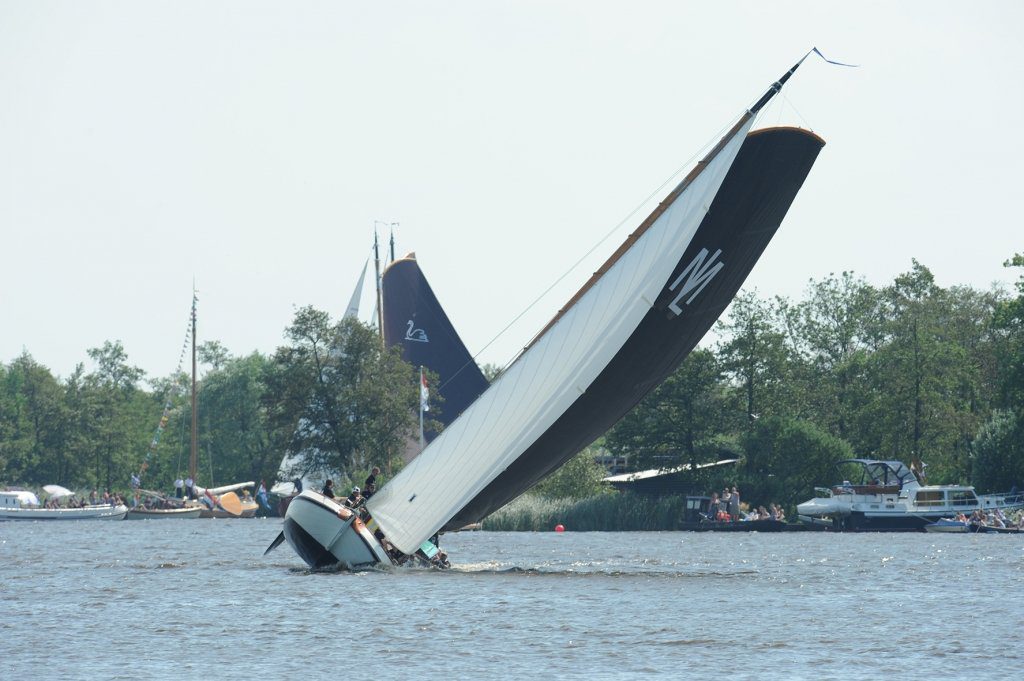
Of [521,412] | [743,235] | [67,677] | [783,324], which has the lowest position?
[67,677]

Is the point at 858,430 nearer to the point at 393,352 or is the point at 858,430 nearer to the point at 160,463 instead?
the point at 393,352

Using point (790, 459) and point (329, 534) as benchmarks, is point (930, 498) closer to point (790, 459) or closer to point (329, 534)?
point (790, 459)

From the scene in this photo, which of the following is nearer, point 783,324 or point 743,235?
point 743,235

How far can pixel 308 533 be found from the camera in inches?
1265

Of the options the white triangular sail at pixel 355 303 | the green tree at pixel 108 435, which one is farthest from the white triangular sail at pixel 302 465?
the green tree at pixel 108 435

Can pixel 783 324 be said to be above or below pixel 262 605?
above

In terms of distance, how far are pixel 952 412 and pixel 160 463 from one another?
75.2 metres

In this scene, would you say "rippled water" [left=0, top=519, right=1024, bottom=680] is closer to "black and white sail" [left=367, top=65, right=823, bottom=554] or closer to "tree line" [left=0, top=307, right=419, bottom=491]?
"black and white sail" [left=367, top=65, right=823, bottom=554]

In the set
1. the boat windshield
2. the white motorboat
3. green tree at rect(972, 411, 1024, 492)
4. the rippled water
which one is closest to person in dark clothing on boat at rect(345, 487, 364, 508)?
the rippled water

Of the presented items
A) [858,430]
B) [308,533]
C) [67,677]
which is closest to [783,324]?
[858,430]

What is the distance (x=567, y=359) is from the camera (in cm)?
2850

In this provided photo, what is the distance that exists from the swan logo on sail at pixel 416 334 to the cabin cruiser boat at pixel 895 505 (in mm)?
21337

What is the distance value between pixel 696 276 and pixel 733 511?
44.6 metres

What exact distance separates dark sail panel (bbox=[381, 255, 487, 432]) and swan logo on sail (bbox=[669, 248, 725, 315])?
43.1 metres
